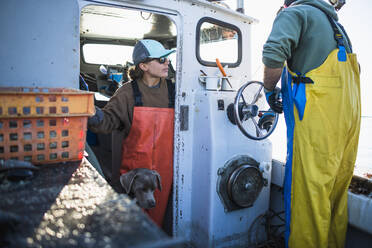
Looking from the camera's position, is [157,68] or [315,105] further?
[157,68]

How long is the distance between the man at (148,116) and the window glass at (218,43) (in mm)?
352

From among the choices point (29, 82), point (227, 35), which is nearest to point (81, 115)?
point (29, 82)

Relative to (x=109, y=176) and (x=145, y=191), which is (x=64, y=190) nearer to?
(x=145, y=191)

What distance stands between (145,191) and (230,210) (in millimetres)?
746

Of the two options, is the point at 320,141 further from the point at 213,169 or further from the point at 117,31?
the point at 117,31

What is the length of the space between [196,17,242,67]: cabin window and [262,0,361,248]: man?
2.54ft

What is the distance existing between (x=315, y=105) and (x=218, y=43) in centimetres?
121

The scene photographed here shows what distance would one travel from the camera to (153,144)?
2.17 m

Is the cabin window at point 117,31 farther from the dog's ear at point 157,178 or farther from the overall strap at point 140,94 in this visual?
the dog's ear at point 157,178

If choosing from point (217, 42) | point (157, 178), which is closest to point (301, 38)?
point (217, 42)

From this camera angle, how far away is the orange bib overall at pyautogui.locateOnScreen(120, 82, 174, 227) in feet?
6.97

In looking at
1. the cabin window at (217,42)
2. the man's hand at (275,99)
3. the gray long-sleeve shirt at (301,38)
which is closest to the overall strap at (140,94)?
the cabin window at (217,42)

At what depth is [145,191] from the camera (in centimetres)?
193

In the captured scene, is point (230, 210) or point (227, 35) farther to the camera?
point (227, 35)
